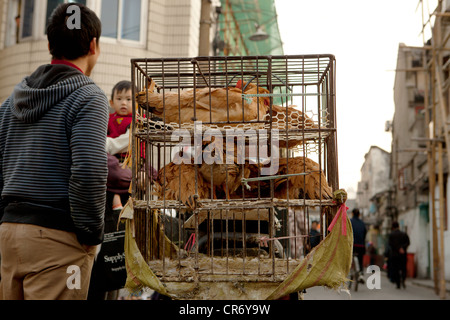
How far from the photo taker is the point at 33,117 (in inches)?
102

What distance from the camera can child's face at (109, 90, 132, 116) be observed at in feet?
14.8

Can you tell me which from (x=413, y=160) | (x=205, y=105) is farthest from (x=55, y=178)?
(x=413, y=160)

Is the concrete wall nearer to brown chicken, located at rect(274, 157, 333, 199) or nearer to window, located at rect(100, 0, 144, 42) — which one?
window, located at rect(100, 0, 144, 42)

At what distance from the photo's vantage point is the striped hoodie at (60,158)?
2.50 metres

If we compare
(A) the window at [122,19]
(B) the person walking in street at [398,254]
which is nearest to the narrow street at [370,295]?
(B) the person walking in street at [398,254]

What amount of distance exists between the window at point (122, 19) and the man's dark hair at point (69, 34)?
8806 millimetres

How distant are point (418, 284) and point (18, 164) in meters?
16.5

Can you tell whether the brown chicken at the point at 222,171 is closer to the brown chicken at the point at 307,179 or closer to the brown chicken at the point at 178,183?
the brown chicken at the point at 178,183

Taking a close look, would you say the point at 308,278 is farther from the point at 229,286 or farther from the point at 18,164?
the point at 18,164

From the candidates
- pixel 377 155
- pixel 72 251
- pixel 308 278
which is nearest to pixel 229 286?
pixel 308 278

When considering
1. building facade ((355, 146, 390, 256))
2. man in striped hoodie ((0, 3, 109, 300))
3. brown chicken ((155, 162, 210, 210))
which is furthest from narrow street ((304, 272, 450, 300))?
building facade ((355, 146, 390, 256))

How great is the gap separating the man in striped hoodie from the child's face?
1.80 meters

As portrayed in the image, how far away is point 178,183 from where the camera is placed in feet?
10.7
